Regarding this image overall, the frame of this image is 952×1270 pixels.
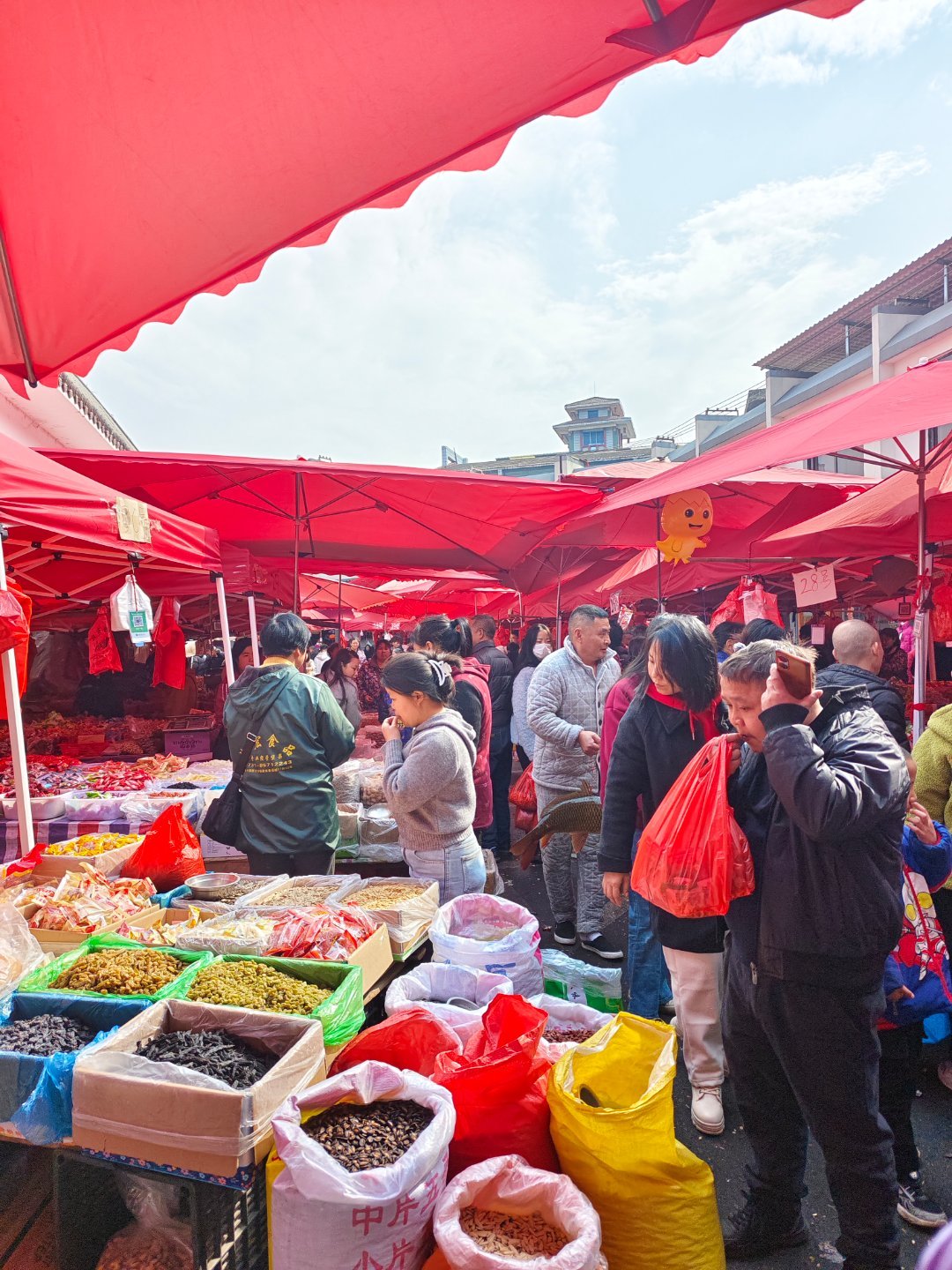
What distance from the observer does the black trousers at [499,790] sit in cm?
673

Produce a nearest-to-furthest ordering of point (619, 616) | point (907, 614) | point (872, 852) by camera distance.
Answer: point (872, 852), point (907, 614), point (619, 616)

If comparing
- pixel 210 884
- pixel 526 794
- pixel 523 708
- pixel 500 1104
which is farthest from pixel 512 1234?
pixel 523 708

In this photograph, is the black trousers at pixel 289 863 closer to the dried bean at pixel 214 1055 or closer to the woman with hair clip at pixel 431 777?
the woman with hair clip at pixel 431 777

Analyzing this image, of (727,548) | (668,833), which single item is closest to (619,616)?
(727,548)

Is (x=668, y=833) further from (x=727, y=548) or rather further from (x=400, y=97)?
(x=727, y=548)

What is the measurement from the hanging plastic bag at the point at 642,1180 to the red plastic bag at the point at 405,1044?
43 centimetres

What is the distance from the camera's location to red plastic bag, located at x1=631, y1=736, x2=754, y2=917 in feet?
6.69

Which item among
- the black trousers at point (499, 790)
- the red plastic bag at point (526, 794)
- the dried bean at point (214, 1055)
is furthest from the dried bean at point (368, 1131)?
the black trousers at point (499, 790)

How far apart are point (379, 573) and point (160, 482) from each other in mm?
3166

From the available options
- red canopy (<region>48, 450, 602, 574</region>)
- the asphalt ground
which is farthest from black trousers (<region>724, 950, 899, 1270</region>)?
red canopy (<region>48, 450, 602, 574</region>)

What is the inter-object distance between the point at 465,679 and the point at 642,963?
7.01 feet

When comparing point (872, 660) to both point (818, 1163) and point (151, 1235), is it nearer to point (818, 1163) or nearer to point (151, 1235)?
point (818, 1163)

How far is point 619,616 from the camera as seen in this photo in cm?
1137

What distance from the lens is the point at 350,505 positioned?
22.0ft
